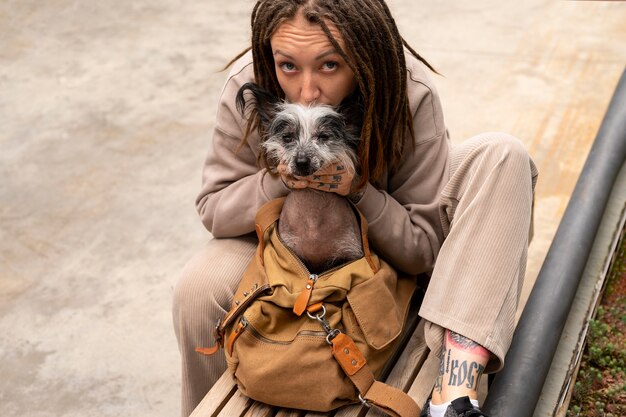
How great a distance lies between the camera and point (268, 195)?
249 cm

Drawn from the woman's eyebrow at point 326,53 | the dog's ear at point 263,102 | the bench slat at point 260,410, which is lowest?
the bench slat at point 260,410

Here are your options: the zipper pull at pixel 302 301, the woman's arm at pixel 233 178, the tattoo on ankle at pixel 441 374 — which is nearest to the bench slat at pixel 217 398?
the zipper pull at pixel 302 301

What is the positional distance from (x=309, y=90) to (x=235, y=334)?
67 centimetres

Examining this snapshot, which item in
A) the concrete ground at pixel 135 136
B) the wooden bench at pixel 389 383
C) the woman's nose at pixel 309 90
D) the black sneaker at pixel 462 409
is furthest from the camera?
the concrete ground at pixel 135 136

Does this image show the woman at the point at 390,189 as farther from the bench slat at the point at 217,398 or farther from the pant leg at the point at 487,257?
the bench slat at the point at 217,398

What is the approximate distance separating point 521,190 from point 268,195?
71 centimetres

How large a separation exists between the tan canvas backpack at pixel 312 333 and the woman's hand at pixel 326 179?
13 cm

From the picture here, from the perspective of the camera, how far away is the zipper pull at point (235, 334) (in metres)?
2.28

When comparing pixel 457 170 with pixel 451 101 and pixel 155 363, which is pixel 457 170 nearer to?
pixel 155 363

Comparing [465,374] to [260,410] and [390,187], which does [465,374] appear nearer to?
[260,410]

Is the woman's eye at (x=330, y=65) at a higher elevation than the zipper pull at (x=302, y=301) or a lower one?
higher

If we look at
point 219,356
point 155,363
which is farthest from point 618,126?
point 155,363

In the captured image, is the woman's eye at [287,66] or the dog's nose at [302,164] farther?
the woman's eye at [287,66]

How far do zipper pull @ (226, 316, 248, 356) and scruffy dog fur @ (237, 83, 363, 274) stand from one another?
0.78 feet
